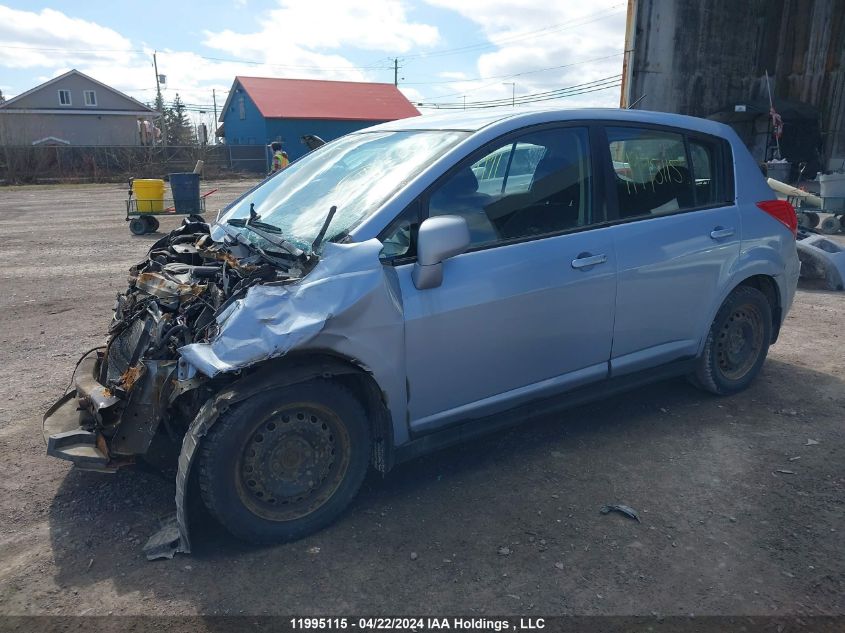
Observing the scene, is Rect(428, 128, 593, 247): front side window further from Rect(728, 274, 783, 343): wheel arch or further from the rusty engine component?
Rect(728, 274, 783, 343): wheel arch

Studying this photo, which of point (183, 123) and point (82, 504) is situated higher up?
point (183, 123)

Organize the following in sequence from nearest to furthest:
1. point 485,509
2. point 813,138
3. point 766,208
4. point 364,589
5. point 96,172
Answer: point 364,589
point 485,509
point 766,208
point 813,138
point 96,172

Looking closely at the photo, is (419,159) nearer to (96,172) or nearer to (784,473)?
(784,473)

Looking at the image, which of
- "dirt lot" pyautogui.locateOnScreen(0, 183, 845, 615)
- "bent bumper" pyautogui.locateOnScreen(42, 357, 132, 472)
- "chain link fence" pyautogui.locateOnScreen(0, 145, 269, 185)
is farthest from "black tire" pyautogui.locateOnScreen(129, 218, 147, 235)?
"chain link fence" pyautogui.locateOnScreen(0, 145, 269, 185)

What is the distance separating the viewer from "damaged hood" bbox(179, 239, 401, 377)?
280cm

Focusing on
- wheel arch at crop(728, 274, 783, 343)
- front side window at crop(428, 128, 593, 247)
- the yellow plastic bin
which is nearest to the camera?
front side window at crop(428, 128, 593, 247)

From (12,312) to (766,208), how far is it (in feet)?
24.2

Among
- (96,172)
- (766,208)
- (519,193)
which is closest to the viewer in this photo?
(519,193)

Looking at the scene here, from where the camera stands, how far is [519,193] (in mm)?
3643

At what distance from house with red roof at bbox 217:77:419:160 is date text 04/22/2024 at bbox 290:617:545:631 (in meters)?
41.1

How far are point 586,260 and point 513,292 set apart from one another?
0.54 meters

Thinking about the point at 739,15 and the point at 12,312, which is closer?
the point at 12,312

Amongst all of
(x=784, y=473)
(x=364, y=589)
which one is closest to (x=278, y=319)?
(x=364, y=589)

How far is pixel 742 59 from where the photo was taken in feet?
66.7
